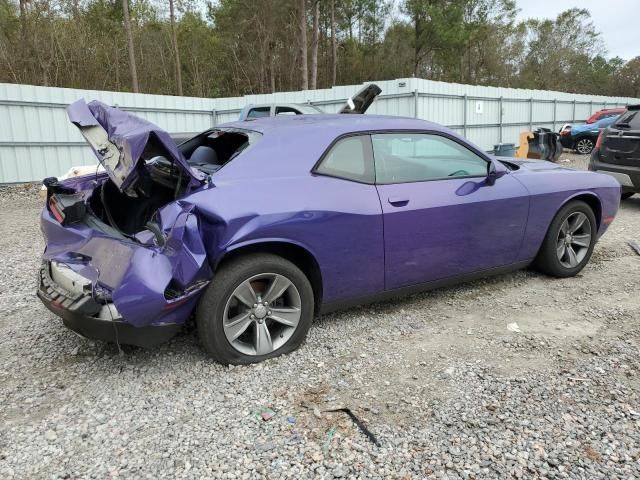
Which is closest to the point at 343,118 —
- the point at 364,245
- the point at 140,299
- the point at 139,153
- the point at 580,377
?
the point at 364,245

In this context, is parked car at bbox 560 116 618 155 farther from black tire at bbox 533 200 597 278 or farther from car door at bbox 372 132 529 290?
car door at bbox 372 132 529 290

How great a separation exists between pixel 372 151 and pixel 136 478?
2.46 metres

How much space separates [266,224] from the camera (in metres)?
2.94

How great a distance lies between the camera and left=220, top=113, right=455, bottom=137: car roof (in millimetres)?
3432

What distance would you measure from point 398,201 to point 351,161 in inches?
17.0

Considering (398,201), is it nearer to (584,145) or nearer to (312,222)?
(312,222)

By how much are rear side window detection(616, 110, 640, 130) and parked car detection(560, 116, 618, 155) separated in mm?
10239

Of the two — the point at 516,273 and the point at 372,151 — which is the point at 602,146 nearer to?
the point at 516,273

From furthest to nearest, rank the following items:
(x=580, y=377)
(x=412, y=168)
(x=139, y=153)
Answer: (x=412, y=168) < (x=580, y=377) < (x=139, y=153)

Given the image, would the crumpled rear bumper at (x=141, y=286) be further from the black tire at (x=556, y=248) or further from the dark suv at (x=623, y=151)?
the dark suv at (x=623, y=151)

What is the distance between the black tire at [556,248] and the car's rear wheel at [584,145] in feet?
49.4

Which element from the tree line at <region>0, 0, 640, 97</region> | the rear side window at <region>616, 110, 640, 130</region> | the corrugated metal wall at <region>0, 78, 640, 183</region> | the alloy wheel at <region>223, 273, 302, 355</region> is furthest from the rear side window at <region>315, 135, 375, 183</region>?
the tree line at <region>0, 0, 640, 97</region>

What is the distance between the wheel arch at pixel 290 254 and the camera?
292cm

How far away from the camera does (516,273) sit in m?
4.80
